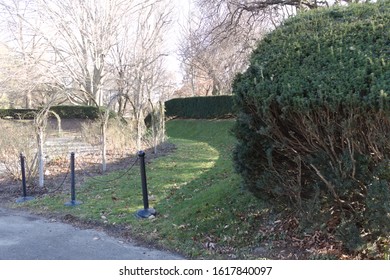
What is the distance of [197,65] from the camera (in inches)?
1239

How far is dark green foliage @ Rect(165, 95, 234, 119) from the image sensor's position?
78.7 ft

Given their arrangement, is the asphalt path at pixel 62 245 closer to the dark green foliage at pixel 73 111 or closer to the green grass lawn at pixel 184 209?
the green grass lawn at pixel 184 209

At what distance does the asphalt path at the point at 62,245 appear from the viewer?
13.3 ft

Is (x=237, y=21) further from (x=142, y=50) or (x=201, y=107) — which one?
(x=201, y=107)

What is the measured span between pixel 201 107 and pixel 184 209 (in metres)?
21.2

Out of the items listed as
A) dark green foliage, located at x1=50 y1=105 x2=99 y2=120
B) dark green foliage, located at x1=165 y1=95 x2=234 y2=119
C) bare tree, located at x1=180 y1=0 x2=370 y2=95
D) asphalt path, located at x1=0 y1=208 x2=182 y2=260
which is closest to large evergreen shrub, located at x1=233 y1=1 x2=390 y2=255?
asphalt path, located at x1=0 y1=208 x2=182 y2=260

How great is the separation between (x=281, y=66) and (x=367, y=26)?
3.14ft

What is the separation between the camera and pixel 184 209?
5398mm

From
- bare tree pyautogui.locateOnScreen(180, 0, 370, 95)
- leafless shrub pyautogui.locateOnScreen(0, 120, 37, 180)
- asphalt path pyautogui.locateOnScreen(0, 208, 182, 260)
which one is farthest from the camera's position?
bare tree pyautogui.locateOnScreen(180, 0, 370, 95)

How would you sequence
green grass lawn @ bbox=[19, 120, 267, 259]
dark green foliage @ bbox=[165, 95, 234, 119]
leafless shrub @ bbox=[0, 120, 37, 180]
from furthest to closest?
1. dark green foliage @ bbox=[165, 95, 234, 119]
2. leafless shrub @ bbox=[0, 120, 37, 180]
3. green grass lawn @ bbox=[19, 120, 267, 259]

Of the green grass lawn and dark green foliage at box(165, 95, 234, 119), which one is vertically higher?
dark green foliage at box(165, 95, 234, 119)

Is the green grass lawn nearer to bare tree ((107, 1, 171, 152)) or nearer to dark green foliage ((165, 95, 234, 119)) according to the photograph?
bare tree ((107, 1, 171, 152))

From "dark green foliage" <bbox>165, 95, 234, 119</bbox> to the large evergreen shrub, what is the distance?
59.5ft

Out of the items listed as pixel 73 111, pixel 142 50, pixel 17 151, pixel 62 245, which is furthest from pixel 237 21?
pixel 73 111
